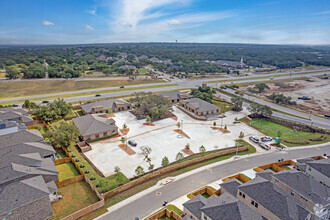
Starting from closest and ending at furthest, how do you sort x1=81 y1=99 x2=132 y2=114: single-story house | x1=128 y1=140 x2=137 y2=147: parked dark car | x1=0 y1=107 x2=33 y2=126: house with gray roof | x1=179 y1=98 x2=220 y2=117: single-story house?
x1=128 y1=140 x2=137 y2=147: parked dark car
x1=0 y1=107 x2=33 y2=126: house with gray roof
x1=81 y1=99 x2=132 y2=114: single-story house
x1=179 y1=98 x2=220 y2=117: single-story house

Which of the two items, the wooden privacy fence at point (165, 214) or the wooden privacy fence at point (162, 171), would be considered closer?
the wooden privacy fence at point (165, 214)

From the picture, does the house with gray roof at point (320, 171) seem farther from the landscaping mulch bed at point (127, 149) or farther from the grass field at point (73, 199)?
the grass field at point (73, 199)

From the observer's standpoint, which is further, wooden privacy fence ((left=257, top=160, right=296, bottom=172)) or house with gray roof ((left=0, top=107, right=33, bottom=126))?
house with gray roof ((left=0, top=107, right=33, bottom=126))

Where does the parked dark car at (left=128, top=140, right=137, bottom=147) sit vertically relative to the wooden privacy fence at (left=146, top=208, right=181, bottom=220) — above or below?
above

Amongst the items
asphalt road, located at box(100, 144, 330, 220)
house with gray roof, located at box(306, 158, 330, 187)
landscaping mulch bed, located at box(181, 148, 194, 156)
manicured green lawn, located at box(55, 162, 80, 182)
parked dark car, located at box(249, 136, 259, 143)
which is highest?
house with gray roof, located at box(306, 158, 330, 187)

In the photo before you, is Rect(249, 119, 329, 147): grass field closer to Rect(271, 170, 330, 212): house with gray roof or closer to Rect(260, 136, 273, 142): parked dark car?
Rect(260, 136, 273, 142): parked dark car

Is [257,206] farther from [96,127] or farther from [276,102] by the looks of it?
[276,102]

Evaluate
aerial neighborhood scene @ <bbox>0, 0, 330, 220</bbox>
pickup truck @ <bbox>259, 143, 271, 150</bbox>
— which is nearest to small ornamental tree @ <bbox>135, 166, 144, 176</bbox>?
aerial neighborhood scene @ <bbox>0, 0, 330, 220</bbox>

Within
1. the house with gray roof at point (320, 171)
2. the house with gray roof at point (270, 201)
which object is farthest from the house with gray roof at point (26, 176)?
the house with gray roof at point (320, 171)
